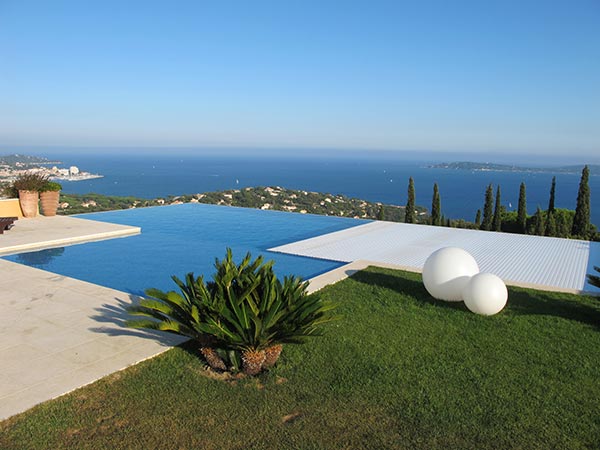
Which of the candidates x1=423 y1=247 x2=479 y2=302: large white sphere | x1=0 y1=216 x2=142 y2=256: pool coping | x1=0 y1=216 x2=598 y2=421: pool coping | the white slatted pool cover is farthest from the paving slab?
the white slatted pool cover

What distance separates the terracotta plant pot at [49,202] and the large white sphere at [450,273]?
11.7 meters

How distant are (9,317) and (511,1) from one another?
720 inches

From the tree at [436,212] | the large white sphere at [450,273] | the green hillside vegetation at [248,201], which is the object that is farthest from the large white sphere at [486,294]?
the tree at [436,212]

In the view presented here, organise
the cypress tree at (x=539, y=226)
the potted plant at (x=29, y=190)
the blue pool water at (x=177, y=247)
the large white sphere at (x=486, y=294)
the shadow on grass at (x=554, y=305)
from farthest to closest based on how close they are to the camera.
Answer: the cypress tree at (x=539, y=226)
the potted plant at (x=29, y=190)
the blue pool water at (x=177, y=247)
the shadow on grass at (x=554, y=305)
the large white sphere at (x=486, y=294)

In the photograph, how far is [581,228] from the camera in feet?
76.4

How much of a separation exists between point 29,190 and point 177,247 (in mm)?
5376

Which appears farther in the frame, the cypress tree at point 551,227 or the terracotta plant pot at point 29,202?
the cypress tree at point 551,227

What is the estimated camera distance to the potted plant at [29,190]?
516 inches

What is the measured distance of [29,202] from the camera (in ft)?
43.7

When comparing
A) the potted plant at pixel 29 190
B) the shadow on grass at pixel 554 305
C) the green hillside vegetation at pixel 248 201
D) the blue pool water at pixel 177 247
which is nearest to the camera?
the shadow on grass at pixel 554 305

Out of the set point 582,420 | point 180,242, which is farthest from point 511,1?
point 582,420

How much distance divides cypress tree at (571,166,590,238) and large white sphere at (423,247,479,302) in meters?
19.7

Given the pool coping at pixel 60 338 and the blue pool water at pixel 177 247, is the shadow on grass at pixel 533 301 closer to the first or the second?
the pool coping at pixel 60 338

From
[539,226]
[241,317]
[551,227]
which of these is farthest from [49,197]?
[551,227]
